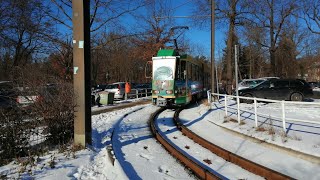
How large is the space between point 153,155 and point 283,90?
52.8 feet

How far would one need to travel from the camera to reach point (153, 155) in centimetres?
833

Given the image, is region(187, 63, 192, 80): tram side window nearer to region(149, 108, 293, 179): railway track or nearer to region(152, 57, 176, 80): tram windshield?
region(152, 57, 176, 80): tram windshield

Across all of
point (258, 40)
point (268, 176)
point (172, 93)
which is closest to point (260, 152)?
point (268, 176)

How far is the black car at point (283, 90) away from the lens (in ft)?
A: 71.8

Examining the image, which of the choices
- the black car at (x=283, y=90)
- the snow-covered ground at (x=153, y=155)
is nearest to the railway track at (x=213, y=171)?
the snow-covered ground at (x=153, y=155)

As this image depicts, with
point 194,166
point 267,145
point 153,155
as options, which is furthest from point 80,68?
point 267,145

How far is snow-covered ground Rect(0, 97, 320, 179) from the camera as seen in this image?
6352mm

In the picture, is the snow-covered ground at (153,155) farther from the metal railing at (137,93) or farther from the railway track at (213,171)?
the metal railing at (137,93)

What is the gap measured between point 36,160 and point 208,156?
3862 mm

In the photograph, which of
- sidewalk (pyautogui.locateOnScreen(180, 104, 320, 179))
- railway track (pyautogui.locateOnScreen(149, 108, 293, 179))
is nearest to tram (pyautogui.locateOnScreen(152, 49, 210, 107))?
sidewalk (pyautogui.locateOnScreen(180, 104, 320, 179))

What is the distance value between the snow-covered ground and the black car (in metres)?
10.8

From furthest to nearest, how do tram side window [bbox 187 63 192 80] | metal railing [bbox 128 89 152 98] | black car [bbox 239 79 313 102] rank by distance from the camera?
1. metal railing [bbox 128 89 152 98]
2. black car [bbox 239 79 313 102]
3. tram side window [bbox 187 63 192 80]

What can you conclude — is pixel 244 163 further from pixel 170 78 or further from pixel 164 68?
pixel 164 68

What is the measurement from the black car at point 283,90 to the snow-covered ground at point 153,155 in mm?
10824
